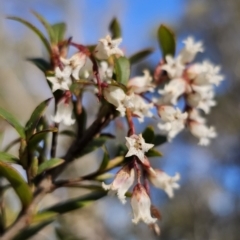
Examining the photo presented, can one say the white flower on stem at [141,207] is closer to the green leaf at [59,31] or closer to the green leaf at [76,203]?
the green leaf at [76,203]

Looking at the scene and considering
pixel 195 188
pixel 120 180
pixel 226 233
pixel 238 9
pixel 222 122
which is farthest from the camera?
pixel 238 9

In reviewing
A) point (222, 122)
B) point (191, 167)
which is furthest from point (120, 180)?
point (222, 122)

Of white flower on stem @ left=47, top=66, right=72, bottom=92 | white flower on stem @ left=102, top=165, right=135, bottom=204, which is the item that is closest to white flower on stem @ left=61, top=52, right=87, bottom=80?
white flower on stem @ left=47, top=66, right=72, bottom=92

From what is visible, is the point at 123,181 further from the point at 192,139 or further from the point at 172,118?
the point at 192,139

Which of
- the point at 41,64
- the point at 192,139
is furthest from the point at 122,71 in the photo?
the point at 192,139

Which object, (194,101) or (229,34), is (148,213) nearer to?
(194,101)

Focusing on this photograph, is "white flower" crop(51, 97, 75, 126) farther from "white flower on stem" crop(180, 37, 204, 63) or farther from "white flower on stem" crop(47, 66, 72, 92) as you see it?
"white flower on stem" crop(180, 37, 204, 63)
